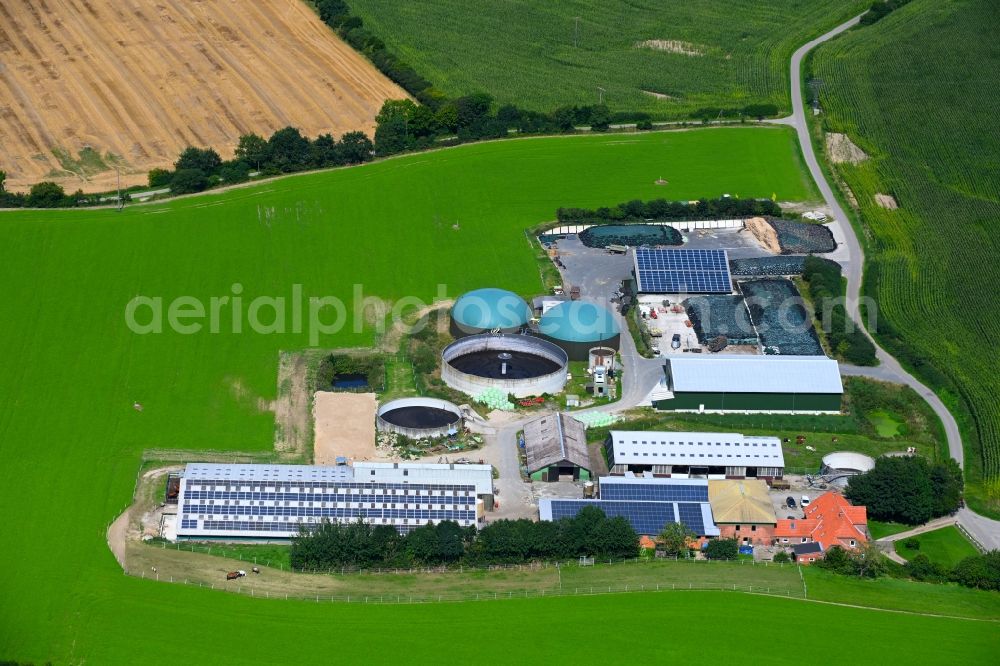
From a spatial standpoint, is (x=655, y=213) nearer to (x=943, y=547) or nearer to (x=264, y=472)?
(x=943, y=547)

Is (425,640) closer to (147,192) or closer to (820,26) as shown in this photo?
(147,192)

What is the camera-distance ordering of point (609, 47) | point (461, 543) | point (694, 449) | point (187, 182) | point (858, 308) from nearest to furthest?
point (461, 543)
point (694, 449)
point (858, 308)
point (187, 182)
point (609, 47)

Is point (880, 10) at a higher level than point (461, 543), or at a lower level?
higher

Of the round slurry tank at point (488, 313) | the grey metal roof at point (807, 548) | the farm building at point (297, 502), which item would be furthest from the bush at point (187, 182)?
the grey metal roof at point (807, 548)

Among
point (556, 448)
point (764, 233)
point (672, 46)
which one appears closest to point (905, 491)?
point (556, 448)

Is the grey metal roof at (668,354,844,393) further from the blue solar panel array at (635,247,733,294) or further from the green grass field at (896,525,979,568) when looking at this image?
the green grass field at (896,525,979,568)

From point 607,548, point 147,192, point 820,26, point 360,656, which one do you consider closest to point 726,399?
point 607,548

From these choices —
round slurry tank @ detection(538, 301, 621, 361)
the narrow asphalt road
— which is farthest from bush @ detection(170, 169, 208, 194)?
the narrow asphalt road
